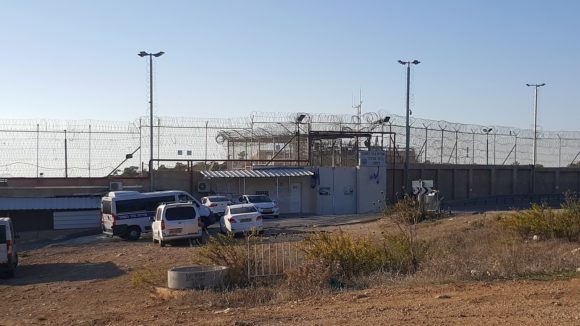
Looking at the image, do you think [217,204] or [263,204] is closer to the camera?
[217,204]

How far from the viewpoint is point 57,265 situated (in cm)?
2545

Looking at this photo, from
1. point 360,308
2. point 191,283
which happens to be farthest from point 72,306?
point 360,308

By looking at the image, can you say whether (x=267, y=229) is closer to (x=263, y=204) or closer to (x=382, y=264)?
(x=263, y=204)

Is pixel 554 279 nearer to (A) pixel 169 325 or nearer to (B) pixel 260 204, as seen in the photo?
(A) pixel 169 325

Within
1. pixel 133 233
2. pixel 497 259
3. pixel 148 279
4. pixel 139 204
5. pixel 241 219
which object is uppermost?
pixel 497 259

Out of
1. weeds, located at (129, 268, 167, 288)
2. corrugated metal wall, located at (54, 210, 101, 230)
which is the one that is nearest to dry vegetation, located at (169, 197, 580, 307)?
weeds, located at (129, 268, 167, 288)

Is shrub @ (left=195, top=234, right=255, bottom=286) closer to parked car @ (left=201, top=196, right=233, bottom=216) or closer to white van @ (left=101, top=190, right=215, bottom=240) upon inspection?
white van @ (left=101, top=190, right=215, bottom=240)

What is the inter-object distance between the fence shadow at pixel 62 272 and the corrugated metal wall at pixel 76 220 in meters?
16.4

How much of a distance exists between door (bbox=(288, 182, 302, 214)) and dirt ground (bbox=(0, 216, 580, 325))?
103ft

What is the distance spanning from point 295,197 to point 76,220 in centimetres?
1501

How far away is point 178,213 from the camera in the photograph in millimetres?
30516

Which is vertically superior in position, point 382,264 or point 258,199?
point 382,264

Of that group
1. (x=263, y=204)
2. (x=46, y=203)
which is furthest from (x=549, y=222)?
(x=46, y=203)

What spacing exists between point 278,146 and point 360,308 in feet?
152
